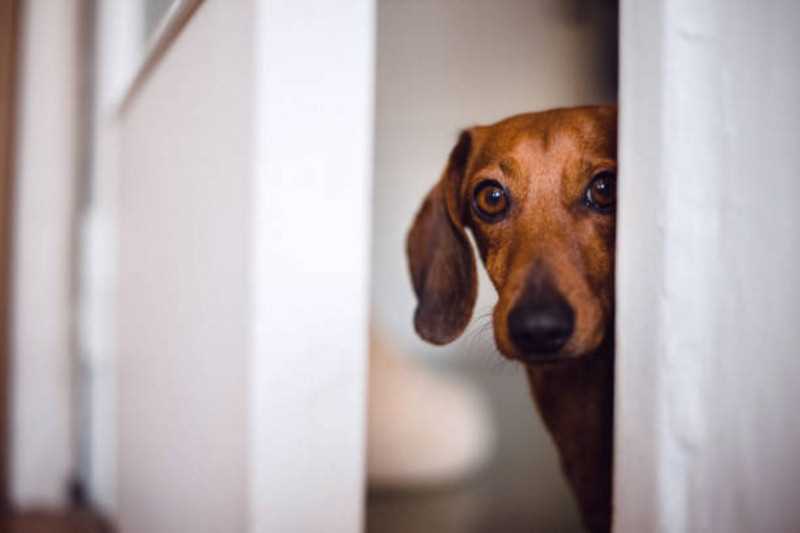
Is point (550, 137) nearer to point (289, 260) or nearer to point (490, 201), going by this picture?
point (490, 201)

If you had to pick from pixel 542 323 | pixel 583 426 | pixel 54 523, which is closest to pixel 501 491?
pixel 583 426

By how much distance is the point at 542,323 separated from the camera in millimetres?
560

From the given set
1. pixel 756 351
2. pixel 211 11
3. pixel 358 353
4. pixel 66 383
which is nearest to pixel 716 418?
pixel 756 351

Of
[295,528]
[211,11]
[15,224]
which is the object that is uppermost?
[211,11]

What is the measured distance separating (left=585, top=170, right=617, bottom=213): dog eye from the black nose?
0.11 metres

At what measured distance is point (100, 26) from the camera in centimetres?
190

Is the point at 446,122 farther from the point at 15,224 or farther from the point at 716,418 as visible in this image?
the point at 15,224

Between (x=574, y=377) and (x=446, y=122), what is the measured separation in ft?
1.06

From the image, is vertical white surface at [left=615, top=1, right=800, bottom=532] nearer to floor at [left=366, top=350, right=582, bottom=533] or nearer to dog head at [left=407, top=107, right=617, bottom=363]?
dog head at [left=407, top=107, right=617, bottom=363]

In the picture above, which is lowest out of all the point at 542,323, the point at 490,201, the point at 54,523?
the point at 54,523

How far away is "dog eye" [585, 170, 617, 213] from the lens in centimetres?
60

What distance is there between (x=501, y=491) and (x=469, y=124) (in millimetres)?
431

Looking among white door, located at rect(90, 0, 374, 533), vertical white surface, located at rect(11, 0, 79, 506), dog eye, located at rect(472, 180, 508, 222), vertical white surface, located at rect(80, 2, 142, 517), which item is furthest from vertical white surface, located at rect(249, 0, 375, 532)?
vertical white surface, located at rect(11, 0, 79, 506)

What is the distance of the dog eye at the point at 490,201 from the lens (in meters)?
0.62
